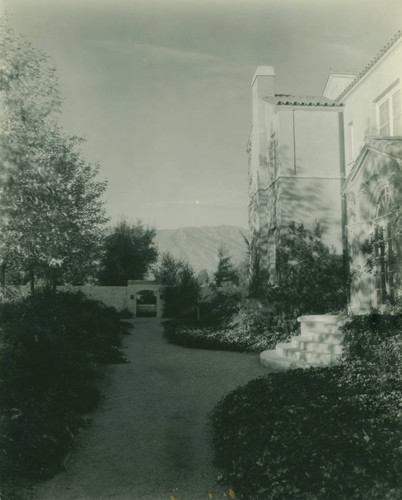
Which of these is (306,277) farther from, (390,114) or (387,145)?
(387,145)

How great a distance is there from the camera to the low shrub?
3555 mm

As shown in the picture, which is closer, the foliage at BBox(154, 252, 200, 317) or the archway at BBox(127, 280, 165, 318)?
the foliage at BBox(154, 252, 200, 317)

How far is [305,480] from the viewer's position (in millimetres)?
3615

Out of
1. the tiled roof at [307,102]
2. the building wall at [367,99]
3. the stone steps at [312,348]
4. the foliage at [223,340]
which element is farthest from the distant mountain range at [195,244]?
the stone steps at [312,348]

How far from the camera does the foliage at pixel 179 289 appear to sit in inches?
1005

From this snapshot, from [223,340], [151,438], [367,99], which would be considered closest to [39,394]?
[151,438]

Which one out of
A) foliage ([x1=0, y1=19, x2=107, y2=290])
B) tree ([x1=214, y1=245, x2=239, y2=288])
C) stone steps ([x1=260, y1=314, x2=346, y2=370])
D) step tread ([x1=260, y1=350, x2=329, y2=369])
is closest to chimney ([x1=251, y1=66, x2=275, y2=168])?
→ foliage ([x1=0, y1=19, x2=107, y2=290])

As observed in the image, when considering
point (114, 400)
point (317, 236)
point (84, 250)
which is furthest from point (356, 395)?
point (84, 250)

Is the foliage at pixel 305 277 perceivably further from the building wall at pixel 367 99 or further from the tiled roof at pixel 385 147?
the tiled roof at pixel 385 147

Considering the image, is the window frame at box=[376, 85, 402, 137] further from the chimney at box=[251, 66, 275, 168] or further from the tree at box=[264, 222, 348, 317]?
the chimney at box=[251, 66, 275, 168]

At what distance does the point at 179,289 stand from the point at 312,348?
17.8 m

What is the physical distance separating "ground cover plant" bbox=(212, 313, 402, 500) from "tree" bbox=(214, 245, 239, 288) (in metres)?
24.8

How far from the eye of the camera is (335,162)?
1692 centimetres

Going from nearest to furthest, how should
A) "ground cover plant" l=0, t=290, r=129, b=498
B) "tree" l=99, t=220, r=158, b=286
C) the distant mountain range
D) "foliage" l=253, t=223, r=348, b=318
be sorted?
"ground cover plant" l=0, t=290, r=129, b=498, "foliage" l=253, t=223, r=348, b=318, "tree" l=99, t=220, r=158, b=286, the distant mountain range
